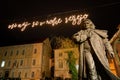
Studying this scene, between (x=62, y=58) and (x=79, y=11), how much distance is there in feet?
109

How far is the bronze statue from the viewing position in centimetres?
606

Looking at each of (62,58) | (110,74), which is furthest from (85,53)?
(62,58)

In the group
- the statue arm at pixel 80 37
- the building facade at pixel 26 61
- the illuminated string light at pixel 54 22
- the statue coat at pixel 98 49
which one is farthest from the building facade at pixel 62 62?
the statue arm at pixel 80 37

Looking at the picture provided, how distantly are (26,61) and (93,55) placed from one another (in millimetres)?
38387

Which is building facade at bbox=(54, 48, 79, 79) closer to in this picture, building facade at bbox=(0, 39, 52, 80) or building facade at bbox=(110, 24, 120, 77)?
building facade at bbox=(0, 39, 52, 80)

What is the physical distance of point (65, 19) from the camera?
9438mm

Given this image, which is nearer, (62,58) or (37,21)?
(37,21)

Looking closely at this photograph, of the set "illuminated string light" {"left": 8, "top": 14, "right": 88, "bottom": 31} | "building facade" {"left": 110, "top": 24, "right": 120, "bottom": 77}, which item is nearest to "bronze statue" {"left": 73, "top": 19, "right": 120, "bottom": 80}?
"illuminated string light" {"left": 8, "top": 14, "right": 88, "bottom": 31}

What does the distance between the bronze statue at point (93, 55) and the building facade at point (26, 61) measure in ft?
113

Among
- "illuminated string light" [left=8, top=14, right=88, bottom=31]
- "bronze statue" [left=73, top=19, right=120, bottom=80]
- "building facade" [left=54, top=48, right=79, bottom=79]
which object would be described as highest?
"building facade" [left=54, top=48, right=79, bottom=79]

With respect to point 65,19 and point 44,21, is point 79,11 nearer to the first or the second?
point 65,19

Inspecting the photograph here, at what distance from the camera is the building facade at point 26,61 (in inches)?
1639

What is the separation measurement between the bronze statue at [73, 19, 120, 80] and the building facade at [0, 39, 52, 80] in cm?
3437

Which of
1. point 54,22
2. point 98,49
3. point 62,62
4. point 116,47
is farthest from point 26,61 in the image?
point 98,49
